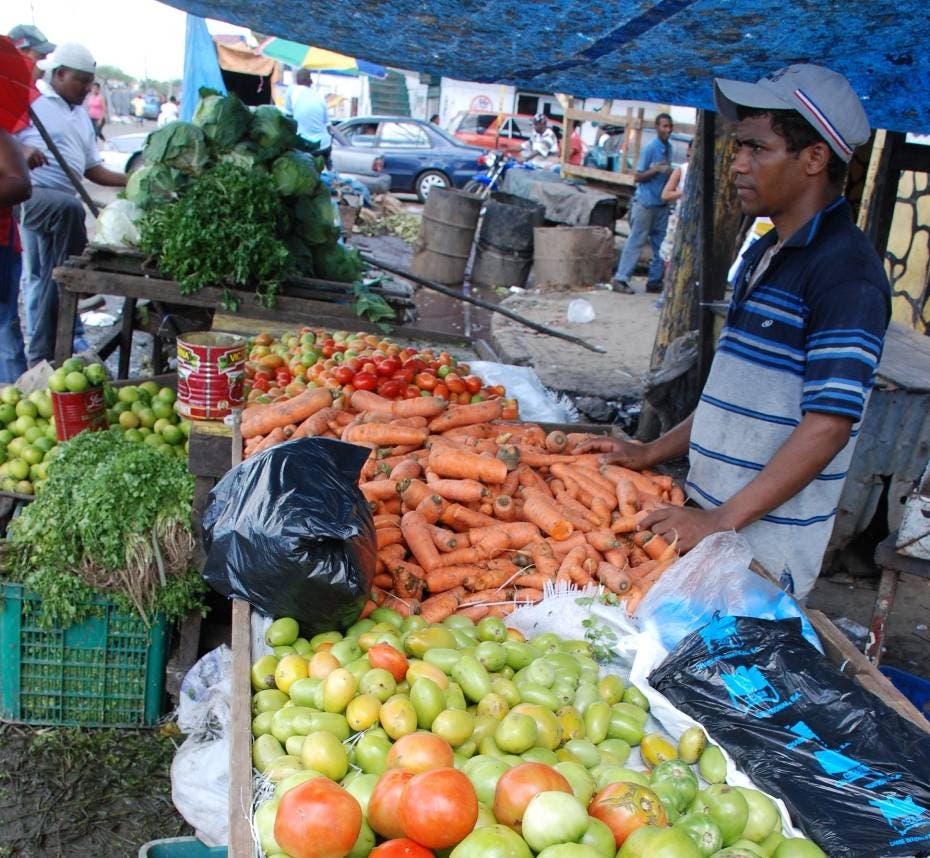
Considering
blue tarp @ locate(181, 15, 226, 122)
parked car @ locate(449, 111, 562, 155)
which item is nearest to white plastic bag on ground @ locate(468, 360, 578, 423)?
blue tarp @ locate(181, 15, 226, 122)

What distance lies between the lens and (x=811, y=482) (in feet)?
8.08

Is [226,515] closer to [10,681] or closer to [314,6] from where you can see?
[10,681]

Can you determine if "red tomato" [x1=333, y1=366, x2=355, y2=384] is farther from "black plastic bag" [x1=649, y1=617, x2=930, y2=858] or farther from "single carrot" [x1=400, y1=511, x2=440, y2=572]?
"black plastic bag" [x1=649, y1=617, x2=930, y2=858]

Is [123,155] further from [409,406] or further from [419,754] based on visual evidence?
[419,754]

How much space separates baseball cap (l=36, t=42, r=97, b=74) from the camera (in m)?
6.23

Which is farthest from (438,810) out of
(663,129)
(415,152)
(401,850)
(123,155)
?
(415,152)

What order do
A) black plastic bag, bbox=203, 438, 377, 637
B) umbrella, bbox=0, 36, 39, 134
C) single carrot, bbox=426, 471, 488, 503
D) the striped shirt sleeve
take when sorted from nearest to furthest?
1. black plastic bag, bbox=203, 438, 377, 637
2. the striped shirt sleeve
3. single carrot, bbox=426, 471, 488, 503
4. umbrella, bbox=0, 36, 39, 134

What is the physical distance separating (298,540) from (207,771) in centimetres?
104

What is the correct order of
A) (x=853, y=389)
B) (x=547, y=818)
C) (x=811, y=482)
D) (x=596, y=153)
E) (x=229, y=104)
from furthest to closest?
1. (x=596, y=153)
2. (x=229, y=104)
3. (x=811, y=482)
4. (x=853, y=389)
5. (x=547, y=818)

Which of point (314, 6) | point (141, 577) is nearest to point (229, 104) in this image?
point (314, 6)

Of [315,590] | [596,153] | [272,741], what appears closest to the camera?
[272,741]

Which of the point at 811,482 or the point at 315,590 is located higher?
the point at 811,482

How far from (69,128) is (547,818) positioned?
6.96 meters

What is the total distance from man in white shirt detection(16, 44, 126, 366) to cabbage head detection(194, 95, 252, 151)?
4.69 ft
